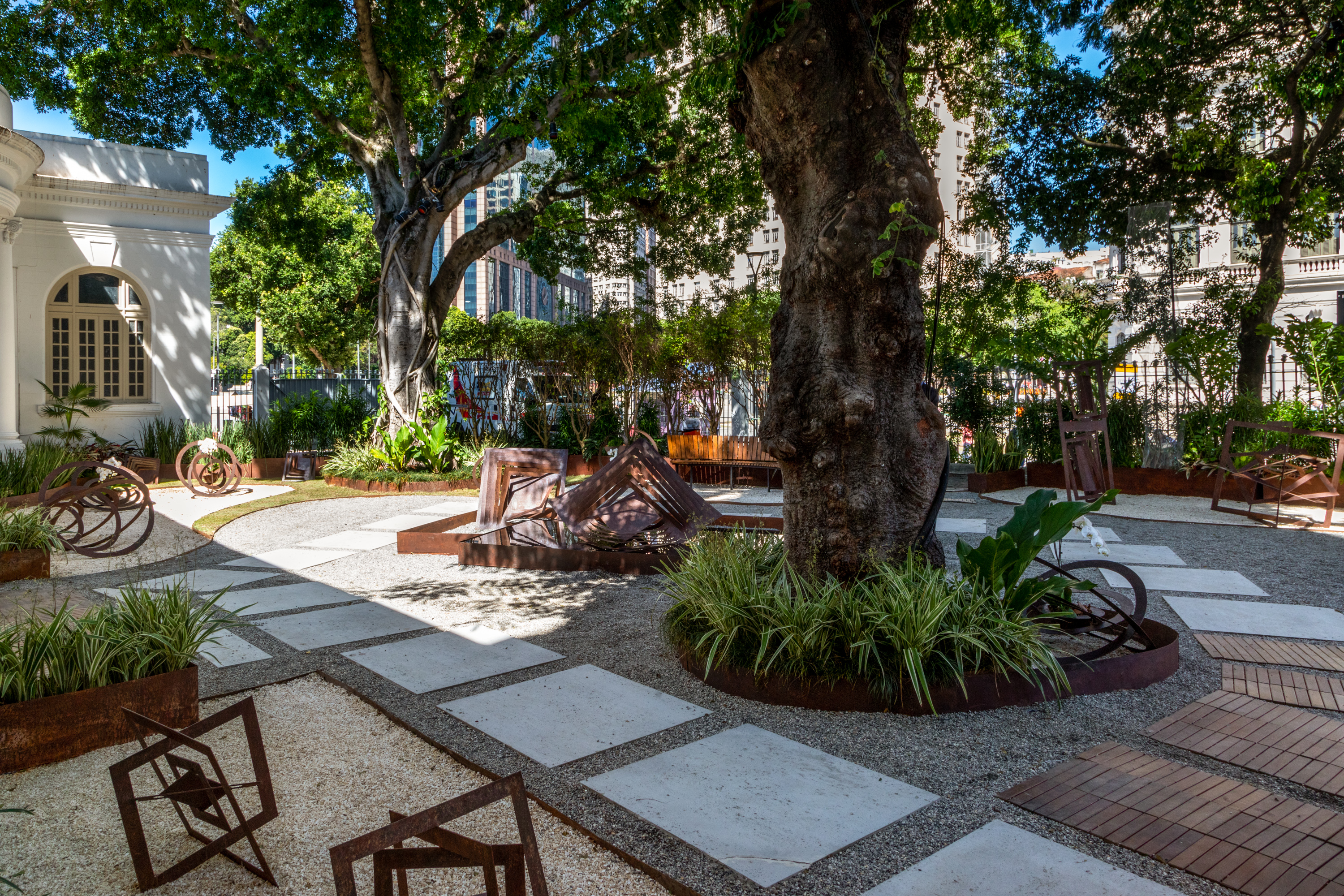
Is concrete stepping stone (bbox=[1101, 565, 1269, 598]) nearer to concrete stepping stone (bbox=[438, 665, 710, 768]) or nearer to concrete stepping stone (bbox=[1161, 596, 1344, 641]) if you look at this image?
concrete stepping stone (bbox=[1161, 596, 1344, 641])

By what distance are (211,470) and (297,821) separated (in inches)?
444

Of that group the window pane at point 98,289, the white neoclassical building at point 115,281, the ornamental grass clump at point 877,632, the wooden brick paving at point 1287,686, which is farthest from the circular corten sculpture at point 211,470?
the wooden brick paving at point 1287,686

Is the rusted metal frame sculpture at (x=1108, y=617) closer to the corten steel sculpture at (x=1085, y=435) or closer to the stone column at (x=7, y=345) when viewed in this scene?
the corten steel sculpture at (x=1085, y=435)

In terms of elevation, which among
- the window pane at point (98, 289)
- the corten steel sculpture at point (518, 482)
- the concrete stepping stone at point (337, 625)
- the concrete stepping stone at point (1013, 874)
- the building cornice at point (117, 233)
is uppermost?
the building cornice at point (117, 233)

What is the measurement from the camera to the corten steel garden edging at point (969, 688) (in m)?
3.45

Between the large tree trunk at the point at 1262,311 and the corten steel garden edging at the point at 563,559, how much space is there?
10.5 metres

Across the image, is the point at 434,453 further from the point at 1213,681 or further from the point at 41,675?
the point at 1213,681

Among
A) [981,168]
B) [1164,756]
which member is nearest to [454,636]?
[1164,756]

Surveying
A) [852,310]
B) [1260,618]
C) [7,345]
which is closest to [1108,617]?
[1260,618]

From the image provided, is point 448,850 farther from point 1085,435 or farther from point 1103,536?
point 1085,435

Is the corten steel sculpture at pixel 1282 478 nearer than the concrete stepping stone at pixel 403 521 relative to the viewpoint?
Yes

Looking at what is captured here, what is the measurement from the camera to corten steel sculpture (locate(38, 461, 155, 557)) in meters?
7.01

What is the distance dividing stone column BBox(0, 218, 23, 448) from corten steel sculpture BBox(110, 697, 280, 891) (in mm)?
12019

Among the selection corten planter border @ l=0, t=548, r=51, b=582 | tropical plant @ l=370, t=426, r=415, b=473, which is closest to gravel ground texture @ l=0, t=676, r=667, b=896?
corten planter border @ l=0, t=548, r=51, b=582
